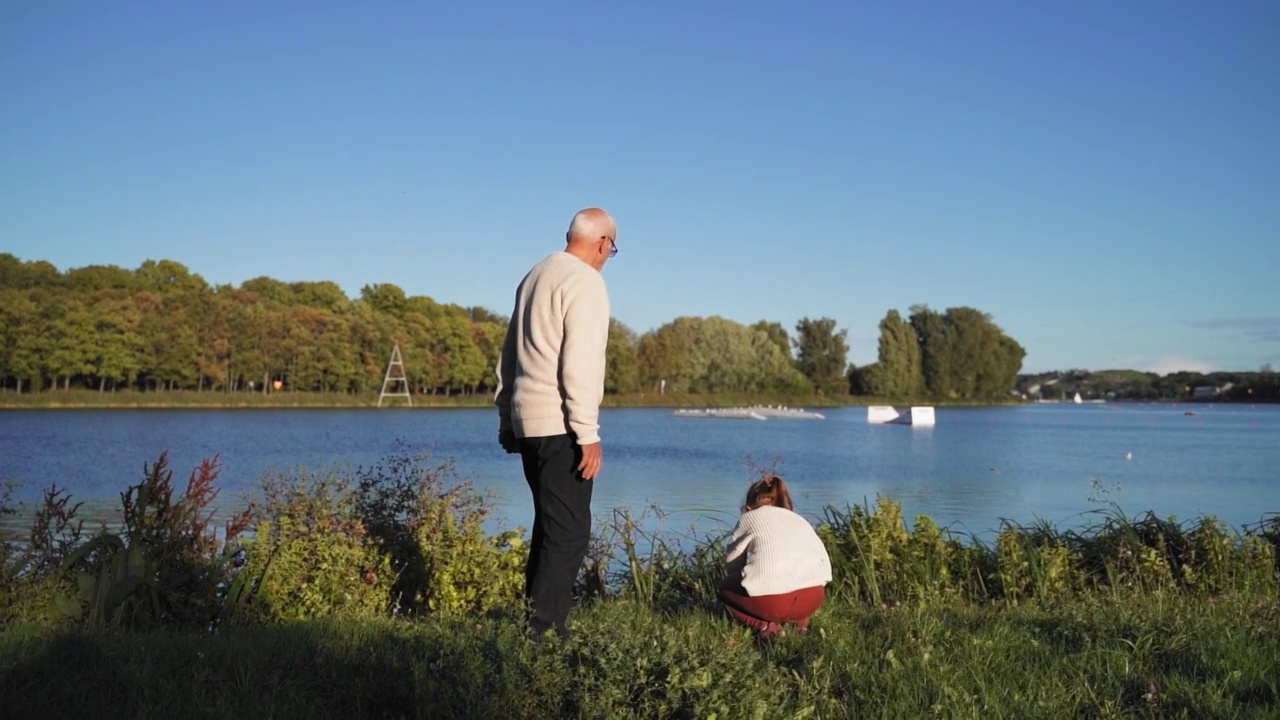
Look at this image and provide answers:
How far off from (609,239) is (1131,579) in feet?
15.5

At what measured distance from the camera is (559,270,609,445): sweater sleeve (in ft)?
15.2

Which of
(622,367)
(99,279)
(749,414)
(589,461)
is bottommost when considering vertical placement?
(749,414)

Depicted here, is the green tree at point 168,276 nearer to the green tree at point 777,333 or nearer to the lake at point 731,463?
the lake at point 731,463

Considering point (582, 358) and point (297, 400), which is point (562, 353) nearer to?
point (582, 358)

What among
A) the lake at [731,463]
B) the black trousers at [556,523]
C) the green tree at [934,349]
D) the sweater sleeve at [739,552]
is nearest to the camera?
the black trousers at [556,523]

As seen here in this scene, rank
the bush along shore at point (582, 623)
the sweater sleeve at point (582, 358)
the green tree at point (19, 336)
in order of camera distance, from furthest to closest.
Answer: the green tree at point (19, 336) → the sweater sleeve at point (582, 358) → the bush along shore at point (582, 623)

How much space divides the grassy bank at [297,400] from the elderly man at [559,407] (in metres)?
61.6

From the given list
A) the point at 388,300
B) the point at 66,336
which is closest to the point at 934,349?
the point at 388,300

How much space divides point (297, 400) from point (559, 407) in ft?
232

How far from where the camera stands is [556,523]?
480 cm

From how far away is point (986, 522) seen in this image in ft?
48.9

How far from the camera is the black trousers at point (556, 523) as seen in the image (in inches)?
187

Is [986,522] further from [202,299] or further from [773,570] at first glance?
[202,299]

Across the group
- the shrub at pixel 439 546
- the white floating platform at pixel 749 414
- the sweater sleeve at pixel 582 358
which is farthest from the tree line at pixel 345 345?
the sweater sleeve at pixel 582 358
